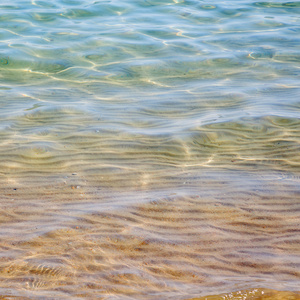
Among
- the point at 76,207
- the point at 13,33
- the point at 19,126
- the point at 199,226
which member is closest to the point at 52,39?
the point at 13,33

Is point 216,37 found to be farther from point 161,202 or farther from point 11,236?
point 11,236

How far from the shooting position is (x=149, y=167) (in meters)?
3.82

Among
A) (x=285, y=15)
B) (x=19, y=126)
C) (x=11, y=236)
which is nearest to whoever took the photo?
(x=11, y=236)

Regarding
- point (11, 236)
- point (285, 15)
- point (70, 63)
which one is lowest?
point (11, 236)

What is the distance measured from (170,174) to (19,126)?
195 centimetres

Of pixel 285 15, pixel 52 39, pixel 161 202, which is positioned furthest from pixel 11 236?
pixel 285 15

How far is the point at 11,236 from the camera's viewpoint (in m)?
2.81

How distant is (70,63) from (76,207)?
4.10 metres

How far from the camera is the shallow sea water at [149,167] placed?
2.46 meters

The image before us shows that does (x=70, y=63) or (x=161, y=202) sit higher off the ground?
(x=70, y=63)

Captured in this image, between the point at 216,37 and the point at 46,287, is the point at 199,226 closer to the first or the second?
the point at 46,287

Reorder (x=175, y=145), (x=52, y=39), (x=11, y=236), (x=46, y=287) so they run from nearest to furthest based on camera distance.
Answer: (x=46, y=287) → (x=11, y=236) → (x=175, y=145) → (x=52, y=39)

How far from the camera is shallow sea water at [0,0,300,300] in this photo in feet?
8.07

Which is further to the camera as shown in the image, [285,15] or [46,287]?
[285,15]
